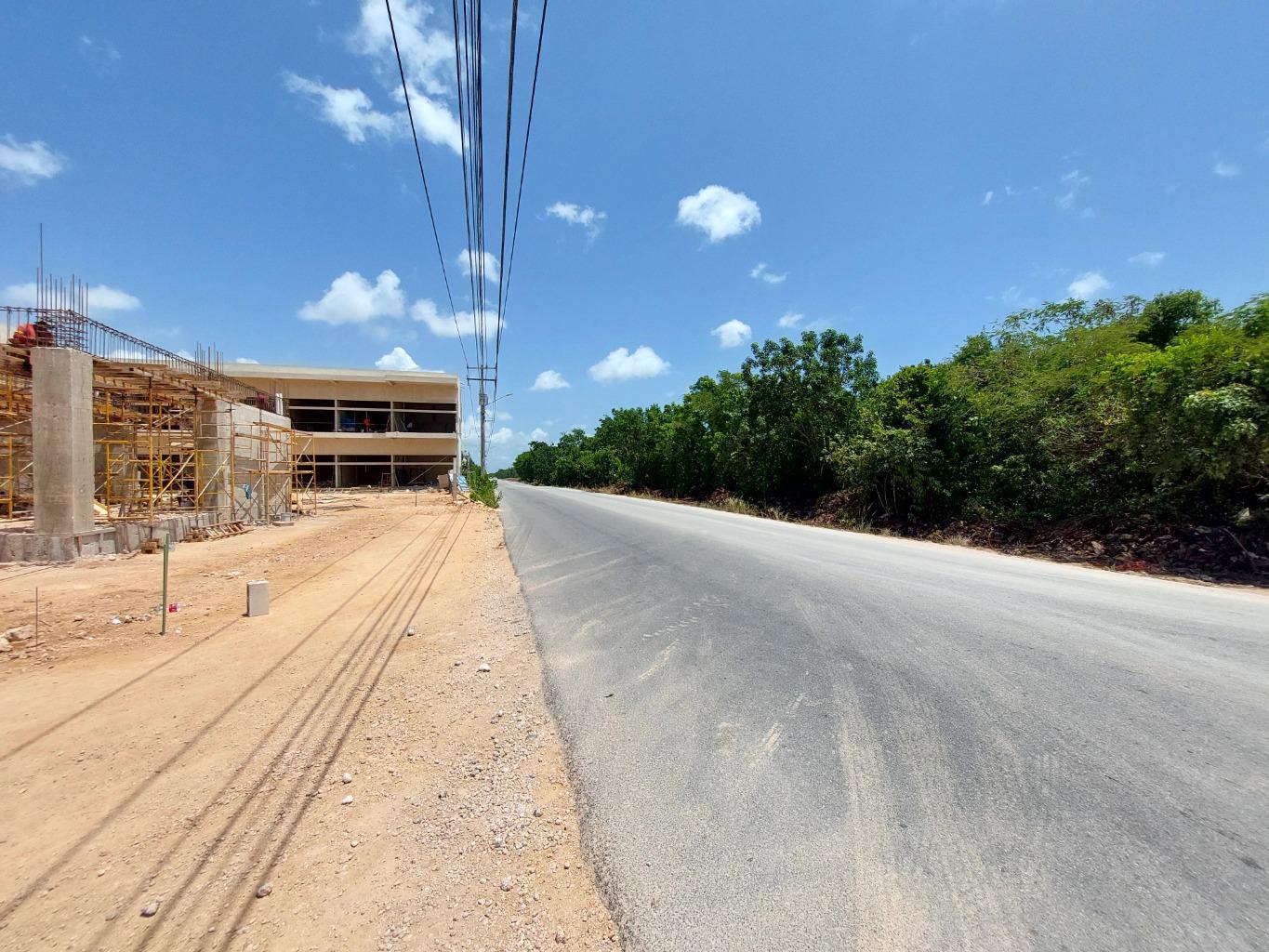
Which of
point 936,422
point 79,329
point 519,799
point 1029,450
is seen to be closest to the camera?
point 519,799

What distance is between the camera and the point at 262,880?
2555mm

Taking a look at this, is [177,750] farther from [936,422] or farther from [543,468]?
[543,468]

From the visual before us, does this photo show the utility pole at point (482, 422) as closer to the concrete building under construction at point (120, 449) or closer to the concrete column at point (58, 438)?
the concrete building under construction at point (120, 449)

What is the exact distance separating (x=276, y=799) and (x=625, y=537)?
1128 centimetres

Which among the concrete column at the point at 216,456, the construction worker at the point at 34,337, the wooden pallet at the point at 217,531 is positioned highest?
the construction worker at the point at 34,337

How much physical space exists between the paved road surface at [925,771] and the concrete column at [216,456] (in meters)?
18.0

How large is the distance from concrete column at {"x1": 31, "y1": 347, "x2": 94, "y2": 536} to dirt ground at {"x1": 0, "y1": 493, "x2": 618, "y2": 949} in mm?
6522

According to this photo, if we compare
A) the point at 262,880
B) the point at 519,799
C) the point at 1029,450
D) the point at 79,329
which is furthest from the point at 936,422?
the point at 79,329

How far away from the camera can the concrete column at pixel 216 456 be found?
18250 mm

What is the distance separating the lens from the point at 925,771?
123 inches

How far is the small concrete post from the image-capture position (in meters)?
7.39

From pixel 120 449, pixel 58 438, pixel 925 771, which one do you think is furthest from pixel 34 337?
pixel 925 771

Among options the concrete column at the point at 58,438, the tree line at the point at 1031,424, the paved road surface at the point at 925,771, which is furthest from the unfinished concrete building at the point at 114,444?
the tree line at the point at 1031,424

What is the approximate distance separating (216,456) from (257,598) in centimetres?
1501
